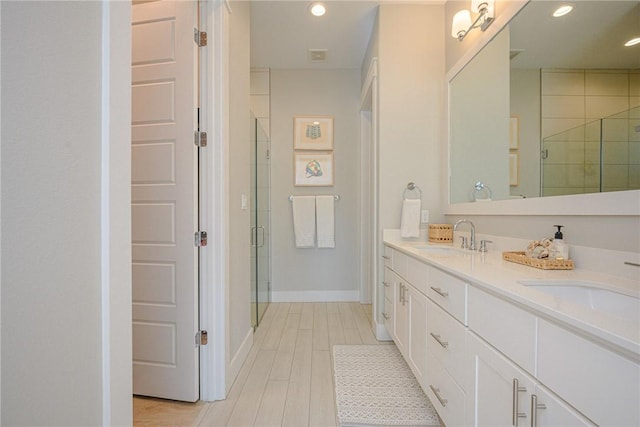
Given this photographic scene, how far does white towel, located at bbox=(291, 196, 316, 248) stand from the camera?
3414 millimetres

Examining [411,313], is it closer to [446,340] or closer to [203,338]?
[446,340]

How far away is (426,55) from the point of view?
2426 millimetres

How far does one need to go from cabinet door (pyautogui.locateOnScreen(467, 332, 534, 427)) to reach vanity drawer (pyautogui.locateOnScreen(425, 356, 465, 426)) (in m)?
0.07

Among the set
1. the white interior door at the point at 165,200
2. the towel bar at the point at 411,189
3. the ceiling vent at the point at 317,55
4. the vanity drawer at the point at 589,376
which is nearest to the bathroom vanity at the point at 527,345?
the vanity drawer at the point at 589,376

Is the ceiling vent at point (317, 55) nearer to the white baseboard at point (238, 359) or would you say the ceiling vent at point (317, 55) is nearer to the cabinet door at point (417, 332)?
the cabinet door at point (417, 332)

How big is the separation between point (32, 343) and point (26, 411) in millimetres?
118

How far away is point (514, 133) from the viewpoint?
1.56 metres

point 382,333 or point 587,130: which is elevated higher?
point 587,130

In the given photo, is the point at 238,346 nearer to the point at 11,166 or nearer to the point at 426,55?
the point at 11,166

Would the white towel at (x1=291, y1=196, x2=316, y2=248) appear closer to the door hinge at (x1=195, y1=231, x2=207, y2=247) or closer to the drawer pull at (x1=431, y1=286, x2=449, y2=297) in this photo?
the door hinge at (x1=195, y1=231, x2=207, y2=247)

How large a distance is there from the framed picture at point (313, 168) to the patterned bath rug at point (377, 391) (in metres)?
1.88

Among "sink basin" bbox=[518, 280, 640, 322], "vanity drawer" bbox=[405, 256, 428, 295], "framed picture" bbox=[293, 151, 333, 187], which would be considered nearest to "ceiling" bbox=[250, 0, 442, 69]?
"framed picture" bbox=[293, 151, 333, 187]

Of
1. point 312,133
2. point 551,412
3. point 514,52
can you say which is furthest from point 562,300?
point 312,133

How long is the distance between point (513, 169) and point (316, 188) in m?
2.19
